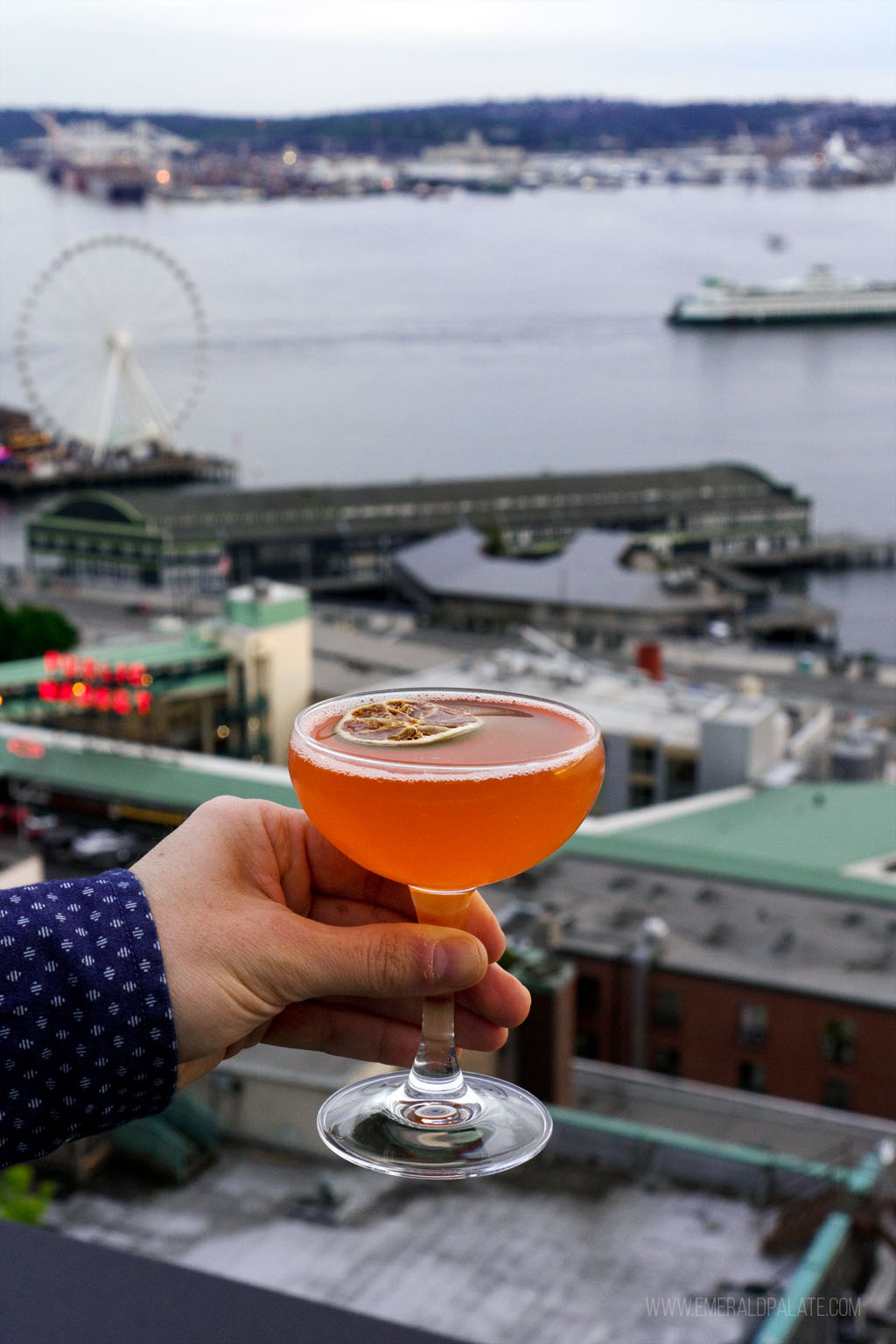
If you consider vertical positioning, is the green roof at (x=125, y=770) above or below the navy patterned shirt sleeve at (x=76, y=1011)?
below

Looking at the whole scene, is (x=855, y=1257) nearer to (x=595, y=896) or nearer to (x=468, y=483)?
(x=595, y=896)

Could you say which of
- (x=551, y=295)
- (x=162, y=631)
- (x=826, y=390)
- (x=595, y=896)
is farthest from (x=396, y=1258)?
(x=551, y=295)

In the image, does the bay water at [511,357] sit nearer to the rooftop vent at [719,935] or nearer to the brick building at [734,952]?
the brick building at [734,952]

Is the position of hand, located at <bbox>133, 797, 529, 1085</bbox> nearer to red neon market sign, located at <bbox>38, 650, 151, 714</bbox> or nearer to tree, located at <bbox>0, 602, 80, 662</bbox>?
red neon market sign, located at <bbox>38, 650, 151, 714</bbox>

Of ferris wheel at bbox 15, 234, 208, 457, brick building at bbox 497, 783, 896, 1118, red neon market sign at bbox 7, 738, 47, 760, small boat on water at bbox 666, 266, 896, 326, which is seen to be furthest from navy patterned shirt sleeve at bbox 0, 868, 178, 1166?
ferris wheel at bbox 15, 234, 208, 457

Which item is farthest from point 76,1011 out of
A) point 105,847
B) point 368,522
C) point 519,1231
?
point 368,522

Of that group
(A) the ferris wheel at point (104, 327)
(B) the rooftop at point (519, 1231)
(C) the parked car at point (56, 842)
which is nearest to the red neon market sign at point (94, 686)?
(C) the parked car at point (56, 842)
